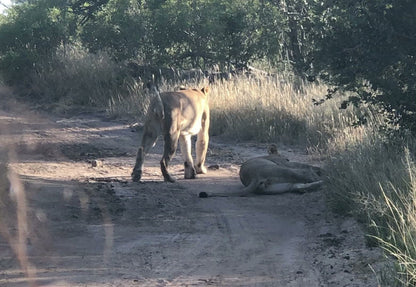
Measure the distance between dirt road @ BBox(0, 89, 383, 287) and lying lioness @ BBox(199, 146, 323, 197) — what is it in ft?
0.58

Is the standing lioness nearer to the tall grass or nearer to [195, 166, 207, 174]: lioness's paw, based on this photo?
[195, 166, 207, 174]: lioness's paw

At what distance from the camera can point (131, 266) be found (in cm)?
632

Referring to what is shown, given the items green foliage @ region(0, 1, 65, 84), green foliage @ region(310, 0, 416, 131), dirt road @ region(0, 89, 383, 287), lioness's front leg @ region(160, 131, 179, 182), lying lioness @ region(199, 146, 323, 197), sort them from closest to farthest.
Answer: dirt road @ region(0, 89, 383, 287), green foliage @ region(310, 0, 416, 131), lying lioness @ region(199, 146, 323, 197), lioness's front leg @ region(160, 131, 179, 182), green foliage @ region(0, 1, 65, 84)

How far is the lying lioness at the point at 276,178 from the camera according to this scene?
32.1 ft

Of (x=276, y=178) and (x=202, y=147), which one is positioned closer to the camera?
(x=276, y=178)

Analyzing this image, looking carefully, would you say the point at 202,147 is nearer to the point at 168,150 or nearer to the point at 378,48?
the point at 168,150

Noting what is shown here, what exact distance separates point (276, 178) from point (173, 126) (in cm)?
193

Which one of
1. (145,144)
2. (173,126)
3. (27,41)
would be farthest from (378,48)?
(27,41)

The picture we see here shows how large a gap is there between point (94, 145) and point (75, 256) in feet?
25.9

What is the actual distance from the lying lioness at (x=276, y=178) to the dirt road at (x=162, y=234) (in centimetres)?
18

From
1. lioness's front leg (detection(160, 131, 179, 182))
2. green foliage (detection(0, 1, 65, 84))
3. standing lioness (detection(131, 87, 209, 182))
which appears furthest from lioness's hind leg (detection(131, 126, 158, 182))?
green foliage (detection(0, 1, 65, 84))

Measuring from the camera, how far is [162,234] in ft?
24.8

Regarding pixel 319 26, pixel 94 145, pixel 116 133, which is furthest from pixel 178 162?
pixel 319 26

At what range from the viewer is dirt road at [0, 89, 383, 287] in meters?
6.02
